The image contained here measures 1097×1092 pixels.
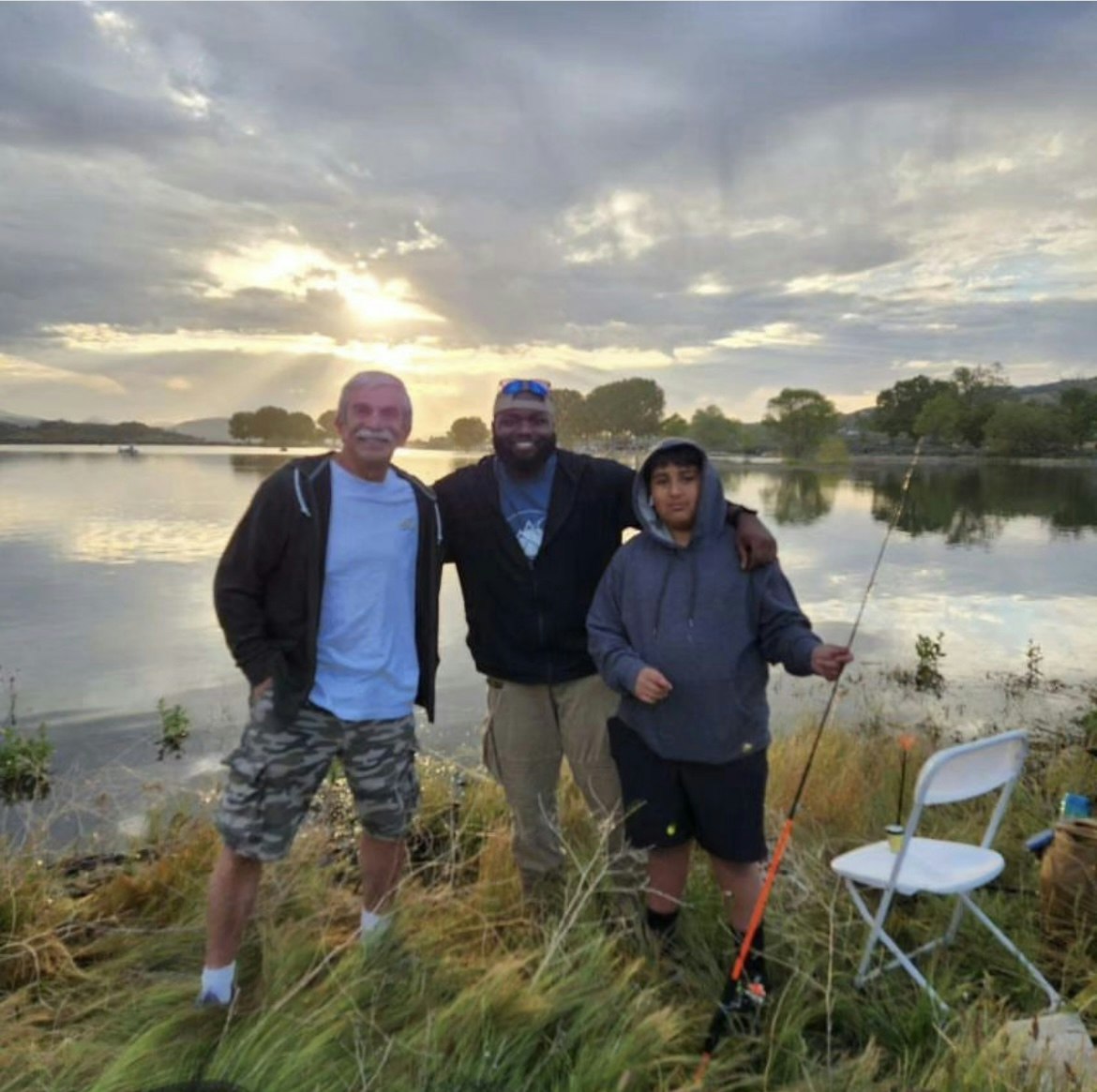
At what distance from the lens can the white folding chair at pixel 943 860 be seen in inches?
119

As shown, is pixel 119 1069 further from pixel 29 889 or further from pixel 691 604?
pixel 691 604

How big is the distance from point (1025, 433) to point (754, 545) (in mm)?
100441

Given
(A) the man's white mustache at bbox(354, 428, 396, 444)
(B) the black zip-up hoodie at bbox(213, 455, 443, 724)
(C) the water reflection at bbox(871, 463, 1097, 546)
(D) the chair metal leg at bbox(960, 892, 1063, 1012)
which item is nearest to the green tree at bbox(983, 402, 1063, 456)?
(C) the water reflection at bbox(871, 463, 1097, 546)

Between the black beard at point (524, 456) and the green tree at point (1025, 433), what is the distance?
9986 centimetres

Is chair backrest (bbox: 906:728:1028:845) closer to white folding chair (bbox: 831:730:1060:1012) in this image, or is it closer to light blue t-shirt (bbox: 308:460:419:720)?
white folding chair (bbox: 831:730:1060:1012)

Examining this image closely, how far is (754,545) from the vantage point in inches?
123

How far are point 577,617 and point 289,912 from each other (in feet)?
5.82

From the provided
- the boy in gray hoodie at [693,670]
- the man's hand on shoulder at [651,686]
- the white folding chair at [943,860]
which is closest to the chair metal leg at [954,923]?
the white folding chair at [943,860]

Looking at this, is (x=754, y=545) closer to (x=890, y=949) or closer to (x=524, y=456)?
(x=524, y=456)

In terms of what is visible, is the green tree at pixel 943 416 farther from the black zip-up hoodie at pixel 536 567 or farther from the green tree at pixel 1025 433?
the black zip-up hoodie at pixel 536 567

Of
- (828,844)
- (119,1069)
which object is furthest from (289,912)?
(828,844)

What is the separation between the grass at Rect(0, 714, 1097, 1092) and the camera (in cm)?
249

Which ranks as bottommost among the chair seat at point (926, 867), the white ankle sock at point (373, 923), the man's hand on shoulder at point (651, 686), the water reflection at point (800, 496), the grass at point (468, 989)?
the water reflection at point (800, 496)

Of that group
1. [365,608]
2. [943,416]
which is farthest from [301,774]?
[943,416]
